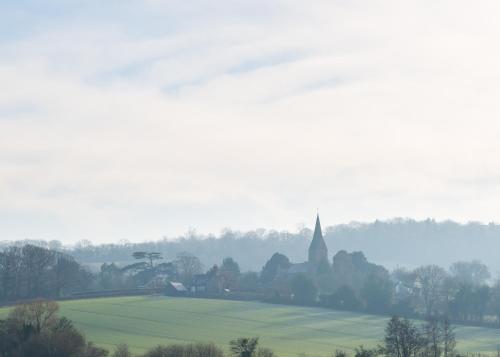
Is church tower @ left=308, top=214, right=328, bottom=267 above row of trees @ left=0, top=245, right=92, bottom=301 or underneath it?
above

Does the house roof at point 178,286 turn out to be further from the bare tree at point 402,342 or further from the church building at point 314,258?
the bare tree at point 402,342

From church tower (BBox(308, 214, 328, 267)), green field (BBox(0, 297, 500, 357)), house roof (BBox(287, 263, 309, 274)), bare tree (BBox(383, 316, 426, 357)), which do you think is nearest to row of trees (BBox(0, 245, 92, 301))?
green field (BBox(0, 297, 500, 357))

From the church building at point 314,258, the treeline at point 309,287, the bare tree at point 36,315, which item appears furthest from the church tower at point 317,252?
the bare tree at point 36,315

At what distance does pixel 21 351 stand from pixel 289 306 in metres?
56.4

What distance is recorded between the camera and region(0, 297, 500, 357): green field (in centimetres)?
10094

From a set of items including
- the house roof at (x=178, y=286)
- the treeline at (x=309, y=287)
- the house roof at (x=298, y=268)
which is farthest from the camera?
the house roof at (x=298, y=268)

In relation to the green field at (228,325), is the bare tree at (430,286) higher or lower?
higher

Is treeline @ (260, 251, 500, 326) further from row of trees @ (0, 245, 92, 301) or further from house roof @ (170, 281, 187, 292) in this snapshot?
row of trees @ (0, 245, 92, 301)

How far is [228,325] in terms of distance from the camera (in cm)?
11338

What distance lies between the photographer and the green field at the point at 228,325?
100938mm

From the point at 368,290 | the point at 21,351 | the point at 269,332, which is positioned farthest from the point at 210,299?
the point at 21,351

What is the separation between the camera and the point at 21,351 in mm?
83438

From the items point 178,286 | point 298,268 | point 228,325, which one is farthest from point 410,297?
point 298,268

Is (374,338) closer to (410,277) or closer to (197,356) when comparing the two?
(197,356)
